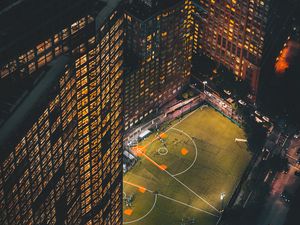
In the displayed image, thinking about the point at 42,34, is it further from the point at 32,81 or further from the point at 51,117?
the point at 51,117

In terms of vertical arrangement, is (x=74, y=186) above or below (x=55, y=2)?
below

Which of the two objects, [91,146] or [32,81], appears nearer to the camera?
[32,81]

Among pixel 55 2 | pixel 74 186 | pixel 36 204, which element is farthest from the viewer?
pixel 74 186

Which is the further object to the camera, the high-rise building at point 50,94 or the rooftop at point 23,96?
the high-rise building at point 50,94

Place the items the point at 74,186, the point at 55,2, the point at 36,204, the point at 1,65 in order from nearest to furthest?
the point at 1,65, the point at 55,2, the point at 36,204, the point at 74,186

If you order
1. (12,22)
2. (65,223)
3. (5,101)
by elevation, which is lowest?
(65,223)

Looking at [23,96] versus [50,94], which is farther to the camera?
[50,94]

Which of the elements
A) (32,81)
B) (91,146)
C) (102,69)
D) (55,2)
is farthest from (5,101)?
(91,146)

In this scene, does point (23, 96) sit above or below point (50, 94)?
below
